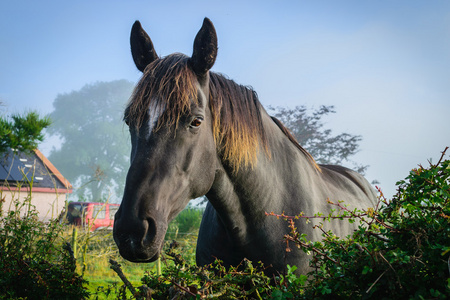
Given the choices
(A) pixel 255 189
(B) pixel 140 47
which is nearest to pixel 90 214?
(B) pixel 140 47

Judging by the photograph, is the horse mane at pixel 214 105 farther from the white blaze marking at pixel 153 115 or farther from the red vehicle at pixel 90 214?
the red vehicle at pixel 90 214

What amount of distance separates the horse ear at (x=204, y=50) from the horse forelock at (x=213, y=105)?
0.07 m

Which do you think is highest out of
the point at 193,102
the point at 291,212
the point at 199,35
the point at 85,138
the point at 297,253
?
the point at 85,138

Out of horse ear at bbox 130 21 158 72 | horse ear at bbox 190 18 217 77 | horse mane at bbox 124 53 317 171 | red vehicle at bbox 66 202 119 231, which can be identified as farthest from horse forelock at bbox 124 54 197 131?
red vehicle at bbox 66 202 119 231

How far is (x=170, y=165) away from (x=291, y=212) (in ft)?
3.68

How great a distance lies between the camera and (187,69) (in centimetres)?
234

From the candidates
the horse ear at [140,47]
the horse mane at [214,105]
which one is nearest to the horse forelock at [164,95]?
the horse mane at [214,105]

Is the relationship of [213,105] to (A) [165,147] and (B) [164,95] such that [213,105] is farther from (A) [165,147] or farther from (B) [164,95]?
(A) [165,147]

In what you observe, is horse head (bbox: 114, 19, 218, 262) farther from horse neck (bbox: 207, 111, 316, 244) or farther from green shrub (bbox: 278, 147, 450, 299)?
green shrub (bbox: 278, 147, 450, 299)

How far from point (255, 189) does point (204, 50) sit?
1061 mm

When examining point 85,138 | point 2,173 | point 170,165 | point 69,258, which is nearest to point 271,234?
point 170,165

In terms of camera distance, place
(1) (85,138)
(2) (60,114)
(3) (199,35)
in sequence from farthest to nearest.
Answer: (2) (60,114) → (1) (85,138) → (3) (199,35)

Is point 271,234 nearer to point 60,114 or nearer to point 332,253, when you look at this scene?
point 332,253

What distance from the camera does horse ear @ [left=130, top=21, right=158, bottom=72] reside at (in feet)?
8.91
